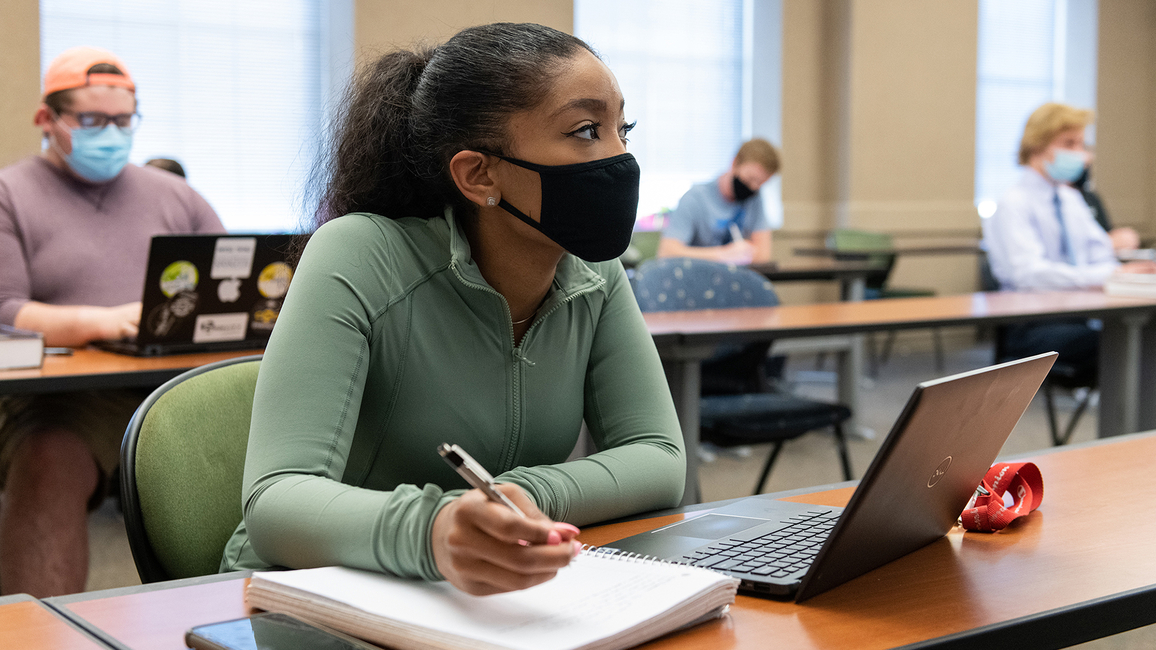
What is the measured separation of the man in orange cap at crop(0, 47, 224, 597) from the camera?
6.26ft

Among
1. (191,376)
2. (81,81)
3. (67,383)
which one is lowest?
(67,383)

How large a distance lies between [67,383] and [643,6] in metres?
5.75

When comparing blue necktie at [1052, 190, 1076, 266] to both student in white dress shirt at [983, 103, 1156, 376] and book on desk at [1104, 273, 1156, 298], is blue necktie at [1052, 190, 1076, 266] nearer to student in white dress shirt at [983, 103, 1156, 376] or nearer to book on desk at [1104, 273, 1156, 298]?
student in white dress shirt at [983, 103, 1156, 376]

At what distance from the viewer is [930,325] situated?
8.82 ft

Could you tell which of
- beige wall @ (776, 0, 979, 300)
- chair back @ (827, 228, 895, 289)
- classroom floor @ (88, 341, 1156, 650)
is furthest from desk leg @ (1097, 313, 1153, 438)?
beige wall @ (776, 0, 979, 300)

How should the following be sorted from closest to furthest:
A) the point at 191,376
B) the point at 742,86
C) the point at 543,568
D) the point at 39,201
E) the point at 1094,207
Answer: the point at 543,568, the point at 191,376, the point at 39,201, the point at 1094,207, the point at 742,86

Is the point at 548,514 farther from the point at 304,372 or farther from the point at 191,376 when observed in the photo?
→ the point at 191,376

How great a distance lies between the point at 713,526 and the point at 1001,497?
29cm

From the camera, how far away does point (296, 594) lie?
0.74 metres

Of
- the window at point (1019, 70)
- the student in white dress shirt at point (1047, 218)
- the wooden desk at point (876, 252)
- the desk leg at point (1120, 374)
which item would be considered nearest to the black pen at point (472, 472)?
the desk leg at point (1120, 374)

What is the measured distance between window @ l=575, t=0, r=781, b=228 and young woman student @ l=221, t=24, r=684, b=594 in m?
5.57

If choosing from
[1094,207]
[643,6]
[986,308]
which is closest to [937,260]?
[1094,207]

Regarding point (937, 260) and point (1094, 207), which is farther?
point (937, 260)

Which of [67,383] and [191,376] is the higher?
[191,376]
